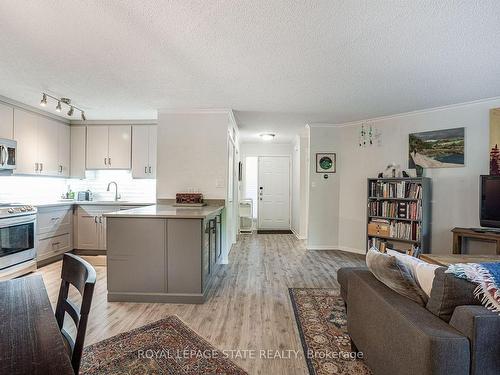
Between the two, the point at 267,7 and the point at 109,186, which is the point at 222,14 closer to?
the point at 267,7

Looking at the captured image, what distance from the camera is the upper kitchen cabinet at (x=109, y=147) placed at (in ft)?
15.0

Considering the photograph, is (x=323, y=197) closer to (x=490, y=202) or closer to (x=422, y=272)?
(x=490, y=202)

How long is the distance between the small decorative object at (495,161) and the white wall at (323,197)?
2.07 meters

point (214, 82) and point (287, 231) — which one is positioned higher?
point (214, 82)

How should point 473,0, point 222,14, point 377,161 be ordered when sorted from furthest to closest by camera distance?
point 377,161 < point 222,14 < point 473,0

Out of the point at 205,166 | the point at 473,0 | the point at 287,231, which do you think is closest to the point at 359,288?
the point at 473,0

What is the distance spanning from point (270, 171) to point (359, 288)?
18.1ft

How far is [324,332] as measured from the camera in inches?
82.7

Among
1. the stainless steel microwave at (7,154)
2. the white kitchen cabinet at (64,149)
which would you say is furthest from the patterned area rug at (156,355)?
the white kitchen cabinet at (64,149)

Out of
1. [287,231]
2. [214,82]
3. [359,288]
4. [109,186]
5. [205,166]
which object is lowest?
[287,231]

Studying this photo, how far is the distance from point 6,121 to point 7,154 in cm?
50

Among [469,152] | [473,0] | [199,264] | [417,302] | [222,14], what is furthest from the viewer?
[469,152]

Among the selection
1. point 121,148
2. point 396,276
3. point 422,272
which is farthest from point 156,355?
point 121,148

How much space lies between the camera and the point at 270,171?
7.08 metres
